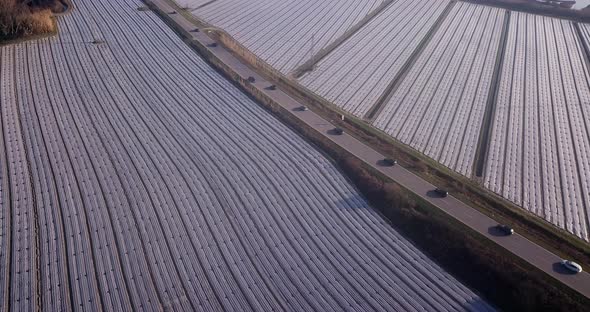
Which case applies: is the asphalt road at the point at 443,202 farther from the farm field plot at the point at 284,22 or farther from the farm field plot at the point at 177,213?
the farm field plot at the point at 284,22

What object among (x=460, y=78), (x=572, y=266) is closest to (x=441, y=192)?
(x=572, y=266)

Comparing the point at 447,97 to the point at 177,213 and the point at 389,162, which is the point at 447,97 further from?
the point at 177,213

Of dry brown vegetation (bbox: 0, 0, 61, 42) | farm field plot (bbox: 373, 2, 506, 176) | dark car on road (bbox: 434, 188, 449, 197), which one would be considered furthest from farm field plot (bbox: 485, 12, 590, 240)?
dry brown vegetation (bbox: 0, 0, 61, 42)

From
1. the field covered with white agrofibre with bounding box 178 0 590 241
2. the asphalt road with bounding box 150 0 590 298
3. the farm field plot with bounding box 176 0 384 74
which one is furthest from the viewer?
the farm field plot with bounding box 176 0 384 74

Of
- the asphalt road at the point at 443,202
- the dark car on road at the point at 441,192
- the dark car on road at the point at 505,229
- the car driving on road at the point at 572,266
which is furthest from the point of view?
the dark car on road at the point at 441,192

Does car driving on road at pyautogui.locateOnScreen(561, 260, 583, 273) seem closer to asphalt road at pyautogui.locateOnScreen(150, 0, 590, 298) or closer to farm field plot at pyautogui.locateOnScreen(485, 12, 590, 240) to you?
asphalt road at pyautogui.locateOnScreen(150, 0, 590, 298)

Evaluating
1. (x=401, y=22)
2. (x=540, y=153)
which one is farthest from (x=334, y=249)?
(x=401, y=22)

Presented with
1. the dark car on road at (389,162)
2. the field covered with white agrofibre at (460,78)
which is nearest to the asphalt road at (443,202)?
the dark car on road at (389,162)

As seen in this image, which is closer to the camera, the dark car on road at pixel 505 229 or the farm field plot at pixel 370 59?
the dark car on road at pixel 505 229
